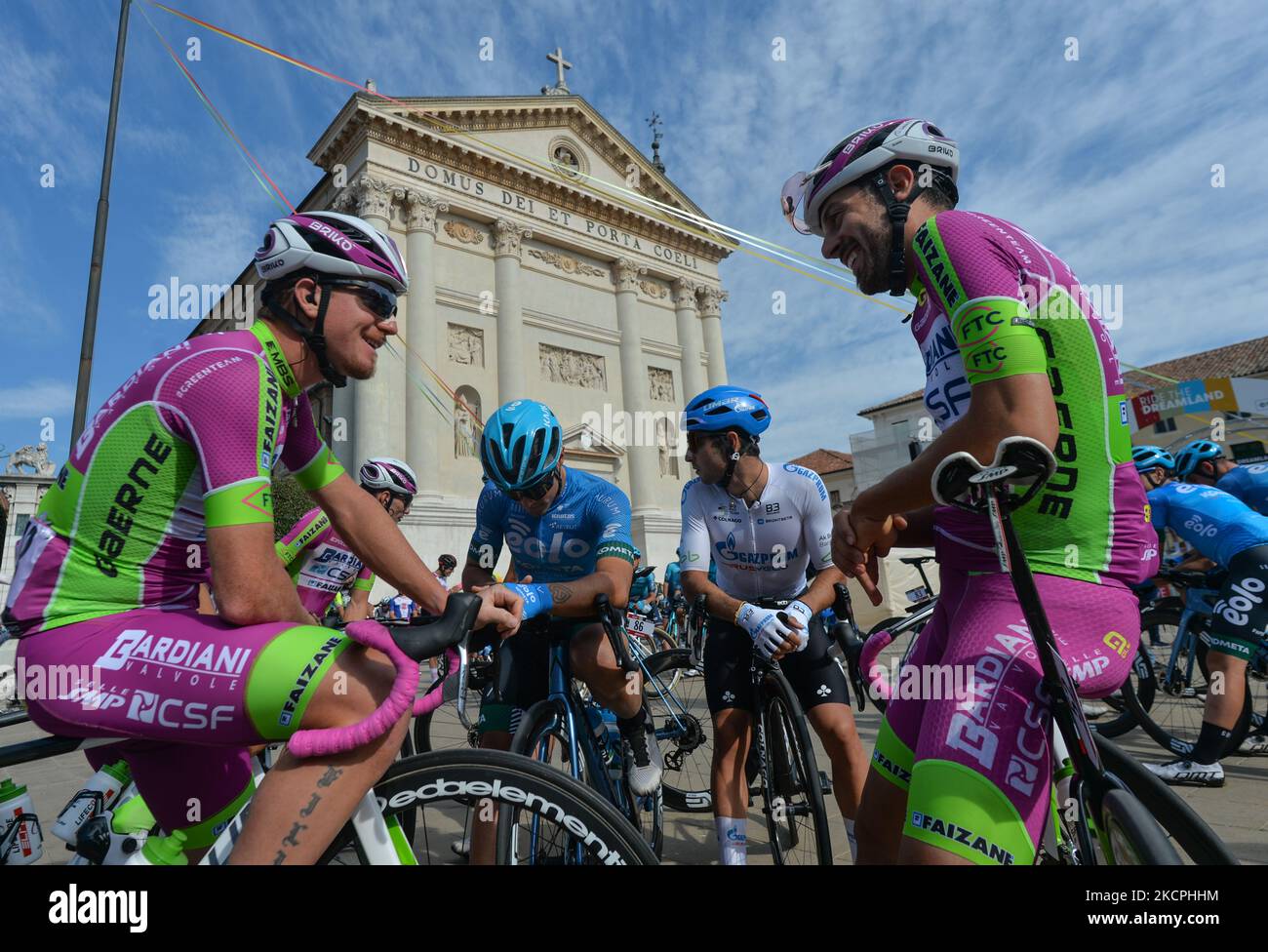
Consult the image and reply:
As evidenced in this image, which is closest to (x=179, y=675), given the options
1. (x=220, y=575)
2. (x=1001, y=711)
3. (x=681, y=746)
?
(x=220, y=575)

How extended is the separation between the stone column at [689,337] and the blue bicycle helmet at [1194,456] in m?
26.0

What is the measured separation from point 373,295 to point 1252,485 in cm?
685

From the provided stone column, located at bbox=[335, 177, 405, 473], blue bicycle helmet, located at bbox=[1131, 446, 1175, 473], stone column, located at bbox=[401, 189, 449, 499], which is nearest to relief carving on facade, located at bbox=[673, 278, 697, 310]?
stone column, located at bbox=[401, 189, 449, 499]

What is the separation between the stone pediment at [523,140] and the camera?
2547 centimetres

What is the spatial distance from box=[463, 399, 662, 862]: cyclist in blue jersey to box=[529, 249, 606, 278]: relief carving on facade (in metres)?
A: 28.1

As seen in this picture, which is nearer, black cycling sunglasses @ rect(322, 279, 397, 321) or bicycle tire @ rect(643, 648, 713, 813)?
black cycling sunglasses @ rect(322, 279, 397, 321)

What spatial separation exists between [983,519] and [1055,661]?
1.34 feet

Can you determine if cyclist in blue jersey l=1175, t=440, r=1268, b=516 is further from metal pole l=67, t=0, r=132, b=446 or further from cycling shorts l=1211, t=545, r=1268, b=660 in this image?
metal pole l=67, t=0, r=132, b=446

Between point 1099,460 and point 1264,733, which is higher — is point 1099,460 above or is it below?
above

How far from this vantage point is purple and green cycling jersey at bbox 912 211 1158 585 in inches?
55.8
